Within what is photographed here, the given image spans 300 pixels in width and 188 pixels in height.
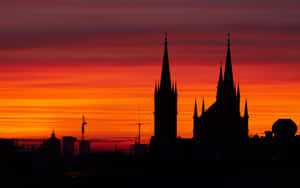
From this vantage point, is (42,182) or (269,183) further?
(42,182)

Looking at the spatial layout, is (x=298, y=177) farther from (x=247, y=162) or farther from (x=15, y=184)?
(x=15, y=184)

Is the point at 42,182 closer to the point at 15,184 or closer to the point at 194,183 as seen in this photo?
the point at 15,184

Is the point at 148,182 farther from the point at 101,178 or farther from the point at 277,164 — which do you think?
the point at 277,164

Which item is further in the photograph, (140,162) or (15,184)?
(140,162)

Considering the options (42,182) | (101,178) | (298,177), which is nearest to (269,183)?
(298,177)

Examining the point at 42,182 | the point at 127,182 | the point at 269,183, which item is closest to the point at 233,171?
the point at 269,183

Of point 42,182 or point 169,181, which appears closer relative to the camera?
point 169,181

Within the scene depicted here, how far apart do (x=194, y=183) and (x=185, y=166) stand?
11.0 metres

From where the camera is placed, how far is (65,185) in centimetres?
18712

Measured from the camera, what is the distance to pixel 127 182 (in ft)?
580

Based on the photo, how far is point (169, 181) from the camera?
179m

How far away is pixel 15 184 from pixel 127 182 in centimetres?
1886

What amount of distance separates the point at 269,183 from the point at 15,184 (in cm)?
4169

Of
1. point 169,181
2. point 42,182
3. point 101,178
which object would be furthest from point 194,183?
point 42,182
